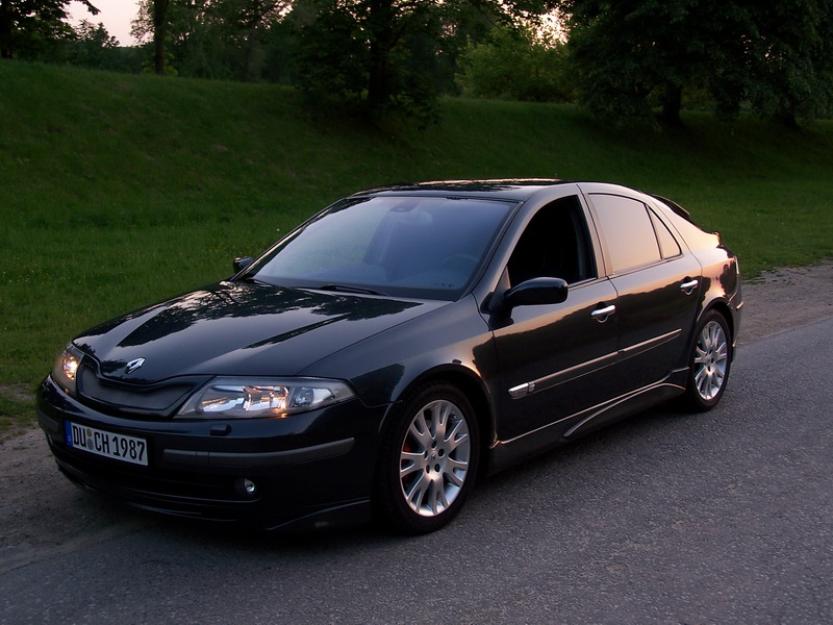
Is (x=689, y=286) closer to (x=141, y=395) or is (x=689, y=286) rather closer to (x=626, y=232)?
(x=626, y=232)

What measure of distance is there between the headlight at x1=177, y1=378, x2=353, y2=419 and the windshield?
42.0 inches

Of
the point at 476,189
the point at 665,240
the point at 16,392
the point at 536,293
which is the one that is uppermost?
the point at 476,189

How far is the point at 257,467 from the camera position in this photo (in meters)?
4.05

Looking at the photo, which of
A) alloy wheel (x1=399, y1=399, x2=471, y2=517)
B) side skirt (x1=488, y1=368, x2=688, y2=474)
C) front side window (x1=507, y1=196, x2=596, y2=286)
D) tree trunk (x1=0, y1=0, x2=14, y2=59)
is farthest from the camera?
tree trunk (x1=0, y1=0, x2=14, y2=59)

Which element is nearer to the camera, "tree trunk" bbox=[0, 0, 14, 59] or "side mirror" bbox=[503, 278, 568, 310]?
"side mirror" bbox=[503, 278, 568, 310]

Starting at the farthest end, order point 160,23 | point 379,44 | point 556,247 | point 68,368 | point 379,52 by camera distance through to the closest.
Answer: point 160,23, point 379,52, point 379,44, point 556,247, point 68,368

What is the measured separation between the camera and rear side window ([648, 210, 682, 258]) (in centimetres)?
647

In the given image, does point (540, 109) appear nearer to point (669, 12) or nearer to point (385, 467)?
point (669, 12)

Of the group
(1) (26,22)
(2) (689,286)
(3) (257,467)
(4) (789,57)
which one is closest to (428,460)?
(3) (257,467)

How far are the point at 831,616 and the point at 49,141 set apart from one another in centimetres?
2016

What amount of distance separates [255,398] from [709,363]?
3.76 metres

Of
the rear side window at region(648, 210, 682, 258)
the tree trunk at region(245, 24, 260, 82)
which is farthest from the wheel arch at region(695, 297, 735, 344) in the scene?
the tree trunk at region(245, 24, 260, 82)

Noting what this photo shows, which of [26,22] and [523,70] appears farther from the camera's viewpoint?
[523,70]

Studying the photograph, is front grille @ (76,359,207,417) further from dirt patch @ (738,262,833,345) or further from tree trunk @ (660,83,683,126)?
tree trunk @ (660,83,683,126)
